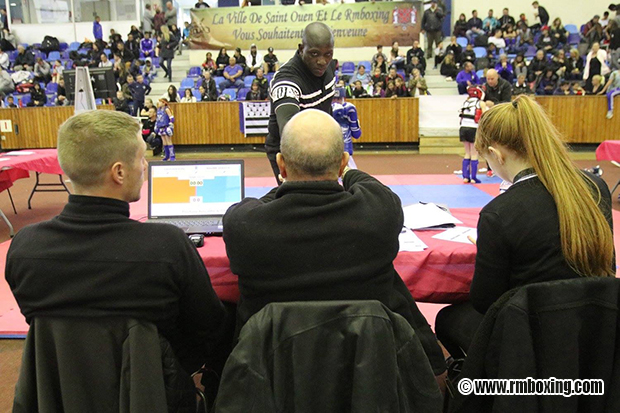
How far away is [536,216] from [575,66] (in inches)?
586

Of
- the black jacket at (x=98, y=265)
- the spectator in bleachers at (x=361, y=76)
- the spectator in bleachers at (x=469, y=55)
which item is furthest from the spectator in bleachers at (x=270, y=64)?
the black jacket at (x=98, y=265)

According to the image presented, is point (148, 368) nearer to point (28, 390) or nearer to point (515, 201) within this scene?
point (28, 390)

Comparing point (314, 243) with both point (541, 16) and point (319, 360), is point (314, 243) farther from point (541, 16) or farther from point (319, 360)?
point (541, 16)

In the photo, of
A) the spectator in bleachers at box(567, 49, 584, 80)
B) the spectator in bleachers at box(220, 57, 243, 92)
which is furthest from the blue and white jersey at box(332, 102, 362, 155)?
the spectator in bleachers at box(567, 49, 584, 80)

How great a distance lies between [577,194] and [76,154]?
1592 mm

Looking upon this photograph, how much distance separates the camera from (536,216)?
5.82ft

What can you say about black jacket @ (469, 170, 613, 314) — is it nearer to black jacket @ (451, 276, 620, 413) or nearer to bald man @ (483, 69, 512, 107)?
black jacket @ (451, 276, 620, 413)

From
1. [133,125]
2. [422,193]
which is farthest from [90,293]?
[422,193]

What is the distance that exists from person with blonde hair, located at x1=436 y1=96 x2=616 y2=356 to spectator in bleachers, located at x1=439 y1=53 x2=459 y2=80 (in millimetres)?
14938

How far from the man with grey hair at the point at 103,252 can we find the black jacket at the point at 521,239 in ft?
A: 3.13

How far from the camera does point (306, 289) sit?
1.57m

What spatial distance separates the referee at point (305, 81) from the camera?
122 inches

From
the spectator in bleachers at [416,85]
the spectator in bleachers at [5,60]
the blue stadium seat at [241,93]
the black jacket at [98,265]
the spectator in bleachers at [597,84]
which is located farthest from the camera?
the spectator in bleachers at [5,60]

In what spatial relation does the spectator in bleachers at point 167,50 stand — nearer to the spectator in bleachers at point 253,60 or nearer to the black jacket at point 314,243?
the spectator in bleachers at point 253,60
